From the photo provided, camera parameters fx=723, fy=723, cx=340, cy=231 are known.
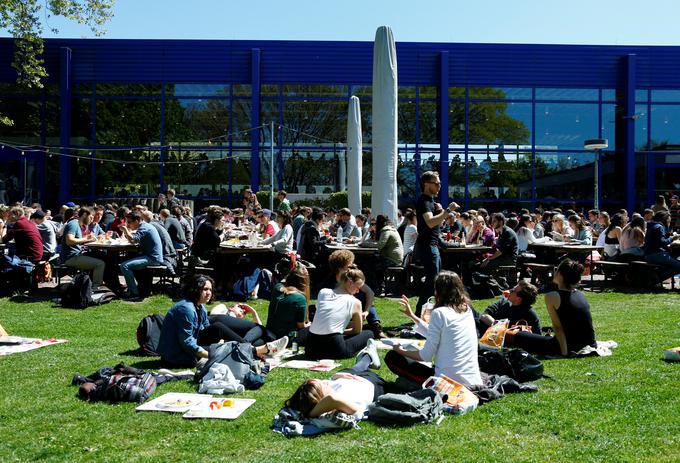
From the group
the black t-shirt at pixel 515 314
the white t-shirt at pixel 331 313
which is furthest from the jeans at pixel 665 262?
the white t-shirt at pixel 331 313

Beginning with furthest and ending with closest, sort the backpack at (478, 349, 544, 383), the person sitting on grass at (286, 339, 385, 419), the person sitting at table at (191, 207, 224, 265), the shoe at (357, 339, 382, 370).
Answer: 1. the person sitting at table at (191, 207, 224, 265)
2. the shoe at (357, 339, 382, 370)
3. the backpack at (478, 349, 544, 383)
4. the person sitting on grass at (286, 339, 385, 419)

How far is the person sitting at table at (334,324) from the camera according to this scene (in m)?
7.64

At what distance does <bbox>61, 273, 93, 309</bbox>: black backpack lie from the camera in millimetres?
11602

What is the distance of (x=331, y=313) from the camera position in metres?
7.63

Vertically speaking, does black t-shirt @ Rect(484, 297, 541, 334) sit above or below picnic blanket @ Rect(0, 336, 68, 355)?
above

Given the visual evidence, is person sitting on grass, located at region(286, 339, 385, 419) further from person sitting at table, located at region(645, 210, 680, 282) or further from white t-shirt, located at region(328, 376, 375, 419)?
person sitting at table, located at region(645, 210, 680, 282)

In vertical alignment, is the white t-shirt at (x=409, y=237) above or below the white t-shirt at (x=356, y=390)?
above

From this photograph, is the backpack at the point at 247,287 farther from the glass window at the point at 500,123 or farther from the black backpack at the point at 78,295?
the glass window at the point at 500,123

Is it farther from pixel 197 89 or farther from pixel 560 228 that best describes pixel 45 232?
pixel 197 89

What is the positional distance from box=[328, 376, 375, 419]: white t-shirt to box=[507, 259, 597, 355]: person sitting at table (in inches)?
109

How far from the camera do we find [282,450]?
4852mm

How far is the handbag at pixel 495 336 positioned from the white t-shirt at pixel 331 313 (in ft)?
5.02

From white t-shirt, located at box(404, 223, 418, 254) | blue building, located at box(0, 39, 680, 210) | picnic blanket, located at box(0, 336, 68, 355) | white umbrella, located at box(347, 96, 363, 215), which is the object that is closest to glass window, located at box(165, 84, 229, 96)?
blue building, located at box(0, 39, 680, 210)

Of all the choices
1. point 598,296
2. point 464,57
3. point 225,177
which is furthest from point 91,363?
point 464,57
